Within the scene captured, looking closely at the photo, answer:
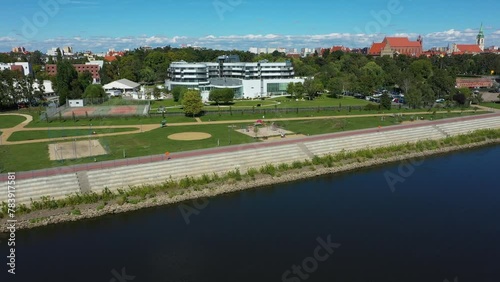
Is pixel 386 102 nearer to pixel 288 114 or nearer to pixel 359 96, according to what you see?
pixel 288 114

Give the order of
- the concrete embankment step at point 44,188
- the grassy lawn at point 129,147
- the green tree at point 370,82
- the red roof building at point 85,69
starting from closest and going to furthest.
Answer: the concrete embankment step at point 44,188
the grassy lawn at point 129,147
the green tree at point 370,82
the red roof building at point 85,69

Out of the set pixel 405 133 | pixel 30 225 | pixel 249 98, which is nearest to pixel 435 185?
pixel 405 133

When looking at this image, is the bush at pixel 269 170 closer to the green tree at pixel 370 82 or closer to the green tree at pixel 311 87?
the green tree at pixel 311 87

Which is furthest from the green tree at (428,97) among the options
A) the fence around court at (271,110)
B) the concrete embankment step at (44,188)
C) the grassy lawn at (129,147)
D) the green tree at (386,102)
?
the concrete embankment step at (44,188)

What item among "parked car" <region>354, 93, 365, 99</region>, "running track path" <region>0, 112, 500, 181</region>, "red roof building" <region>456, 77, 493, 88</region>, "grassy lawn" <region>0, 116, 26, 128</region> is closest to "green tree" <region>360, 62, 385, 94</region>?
"parked car" <region>354, 93, 365, 99</region>

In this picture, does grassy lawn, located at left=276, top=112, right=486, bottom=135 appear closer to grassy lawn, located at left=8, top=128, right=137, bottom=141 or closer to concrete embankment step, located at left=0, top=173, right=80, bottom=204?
grassy lawn, located at left=8, top=128, right=137, bottom=141
